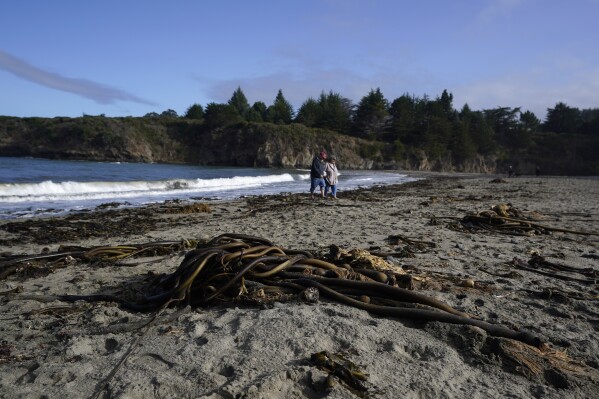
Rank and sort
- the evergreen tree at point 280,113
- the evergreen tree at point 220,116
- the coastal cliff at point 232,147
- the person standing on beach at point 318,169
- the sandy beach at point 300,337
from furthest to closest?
the evergreen tree at point 280,113
the evergreen tree at point 220,116
the coastal cliff at point 232,147
the person standing on beach at point 318,169
the sandy beach at point 300,337

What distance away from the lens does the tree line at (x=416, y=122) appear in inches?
2970

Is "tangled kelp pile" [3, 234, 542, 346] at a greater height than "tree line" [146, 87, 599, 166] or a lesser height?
lesser

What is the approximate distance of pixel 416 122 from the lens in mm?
79812

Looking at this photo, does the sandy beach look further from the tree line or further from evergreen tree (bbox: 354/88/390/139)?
evergreen tree (bbox: 354/88/390/139)

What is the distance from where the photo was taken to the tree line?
247ft

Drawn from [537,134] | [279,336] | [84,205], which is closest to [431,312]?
[279,336]

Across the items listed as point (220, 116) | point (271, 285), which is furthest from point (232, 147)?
point (271, 285)

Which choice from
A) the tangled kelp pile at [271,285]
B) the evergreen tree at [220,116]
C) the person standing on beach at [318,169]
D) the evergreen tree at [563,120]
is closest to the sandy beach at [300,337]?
the tangled kelp pile at [271,285]

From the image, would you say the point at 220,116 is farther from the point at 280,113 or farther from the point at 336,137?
the point at 336,137

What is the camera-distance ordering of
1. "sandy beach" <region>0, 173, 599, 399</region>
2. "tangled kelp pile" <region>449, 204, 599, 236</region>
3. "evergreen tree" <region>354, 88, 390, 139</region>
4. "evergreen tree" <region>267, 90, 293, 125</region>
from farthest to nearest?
"evergreen tree" <region>267, 90, 293, 125</region> → "evergreen tree" <region>354, 88, 390, 139</region> → "tangled kelp pile" <region>449, 204, 599, 236</region> → "sandy beach" <region>0, 173, 599, 399</region>

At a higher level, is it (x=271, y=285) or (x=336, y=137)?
(x=336, y=137)

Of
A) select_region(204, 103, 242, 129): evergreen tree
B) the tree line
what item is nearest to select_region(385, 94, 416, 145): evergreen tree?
the tree line

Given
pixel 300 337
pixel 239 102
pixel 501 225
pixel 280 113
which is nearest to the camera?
pixel 300 337

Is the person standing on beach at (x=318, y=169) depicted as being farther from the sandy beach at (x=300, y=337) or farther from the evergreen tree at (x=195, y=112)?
the evergreen tree at (x=195, y=112)
